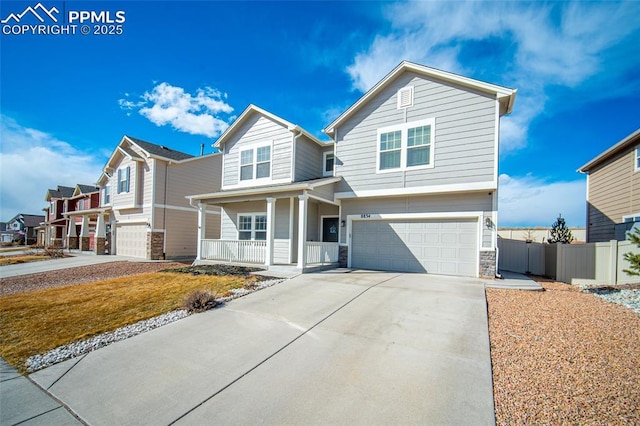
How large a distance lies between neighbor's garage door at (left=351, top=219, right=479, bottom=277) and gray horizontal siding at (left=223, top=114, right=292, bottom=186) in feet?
14.5

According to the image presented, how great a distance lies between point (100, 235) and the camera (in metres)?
20.8

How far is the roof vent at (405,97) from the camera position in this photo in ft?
35.9

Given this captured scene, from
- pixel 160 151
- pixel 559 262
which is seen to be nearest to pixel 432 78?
pixel 559 262

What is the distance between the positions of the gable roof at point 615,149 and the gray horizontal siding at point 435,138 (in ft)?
23.1

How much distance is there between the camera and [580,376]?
3430 millimetres

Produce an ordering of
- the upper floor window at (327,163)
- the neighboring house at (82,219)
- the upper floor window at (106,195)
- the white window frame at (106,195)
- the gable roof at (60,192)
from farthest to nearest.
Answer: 1. the gable roof at (60,192)
2. the neighboring house at (82,219)
3. the upper floor window at (106,195)
4. the white window frame at (106,195)
5. the upper floor window at (327,163)

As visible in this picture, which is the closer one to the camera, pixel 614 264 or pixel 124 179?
pixel 614 264

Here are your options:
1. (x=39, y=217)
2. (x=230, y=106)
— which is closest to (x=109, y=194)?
(x=230, y=106)

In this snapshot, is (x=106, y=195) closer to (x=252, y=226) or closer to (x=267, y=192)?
(x=252, y=226)

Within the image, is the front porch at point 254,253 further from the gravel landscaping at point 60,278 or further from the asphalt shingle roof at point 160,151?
the asphalt shingle roof at point 160,151

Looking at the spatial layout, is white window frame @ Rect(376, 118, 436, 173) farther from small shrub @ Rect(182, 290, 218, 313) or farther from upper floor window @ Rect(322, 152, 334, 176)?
small shrub @ Rect(182, 290, 218, 313)

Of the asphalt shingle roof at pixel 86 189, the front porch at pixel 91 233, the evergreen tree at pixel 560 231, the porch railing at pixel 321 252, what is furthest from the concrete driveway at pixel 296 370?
the asphalt shingle roof at pixel 86 189

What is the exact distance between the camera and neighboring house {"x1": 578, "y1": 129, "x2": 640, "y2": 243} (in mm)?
11383

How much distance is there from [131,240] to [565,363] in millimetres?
22392
